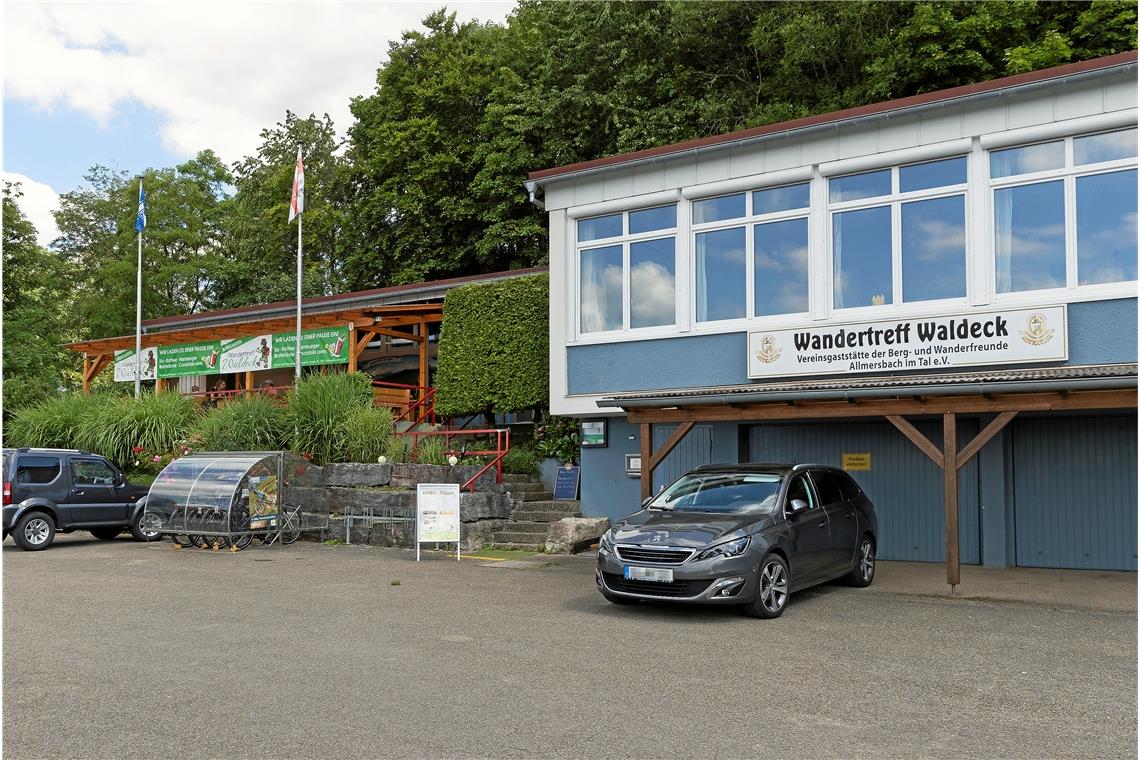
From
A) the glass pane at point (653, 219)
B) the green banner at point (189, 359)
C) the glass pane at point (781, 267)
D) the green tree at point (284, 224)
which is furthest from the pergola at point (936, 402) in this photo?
the green tree at point (284, 224)

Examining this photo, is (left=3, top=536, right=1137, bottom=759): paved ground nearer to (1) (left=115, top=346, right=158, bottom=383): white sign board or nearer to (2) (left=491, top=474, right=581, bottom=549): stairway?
(2) (left=491, top=474, right=581, bottom=549): stairway

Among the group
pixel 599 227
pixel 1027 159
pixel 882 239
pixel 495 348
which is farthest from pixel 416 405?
pixel 1027 159

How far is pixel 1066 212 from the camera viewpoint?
43.5ft

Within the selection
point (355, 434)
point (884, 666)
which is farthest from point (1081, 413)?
point (355, 434)

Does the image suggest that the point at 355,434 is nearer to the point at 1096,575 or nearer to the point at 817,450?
the point at 817,450

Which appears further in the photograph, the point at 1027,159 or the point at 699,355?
the point at 699,355

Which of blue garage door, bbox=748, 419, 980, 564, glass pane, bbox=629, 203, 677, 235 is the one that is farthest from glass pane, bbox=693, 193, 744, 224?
blue garage door, bbox=748, 419, 980, 564

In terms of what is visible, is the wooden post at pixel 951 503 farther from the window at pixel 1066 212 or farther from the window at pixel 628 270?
the window at pixel 628 270

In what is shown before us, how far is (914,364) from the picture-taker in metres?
14.2

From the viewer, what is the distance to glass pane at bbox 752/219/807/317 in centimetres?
1537

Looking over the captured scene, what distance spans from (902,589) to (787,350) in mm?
4196

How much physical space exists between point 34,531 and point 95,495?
45.9 inches

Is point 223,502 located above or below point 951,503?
below

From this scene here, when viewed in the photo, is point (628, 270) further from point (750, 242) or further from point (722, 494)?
point (722, 494)
